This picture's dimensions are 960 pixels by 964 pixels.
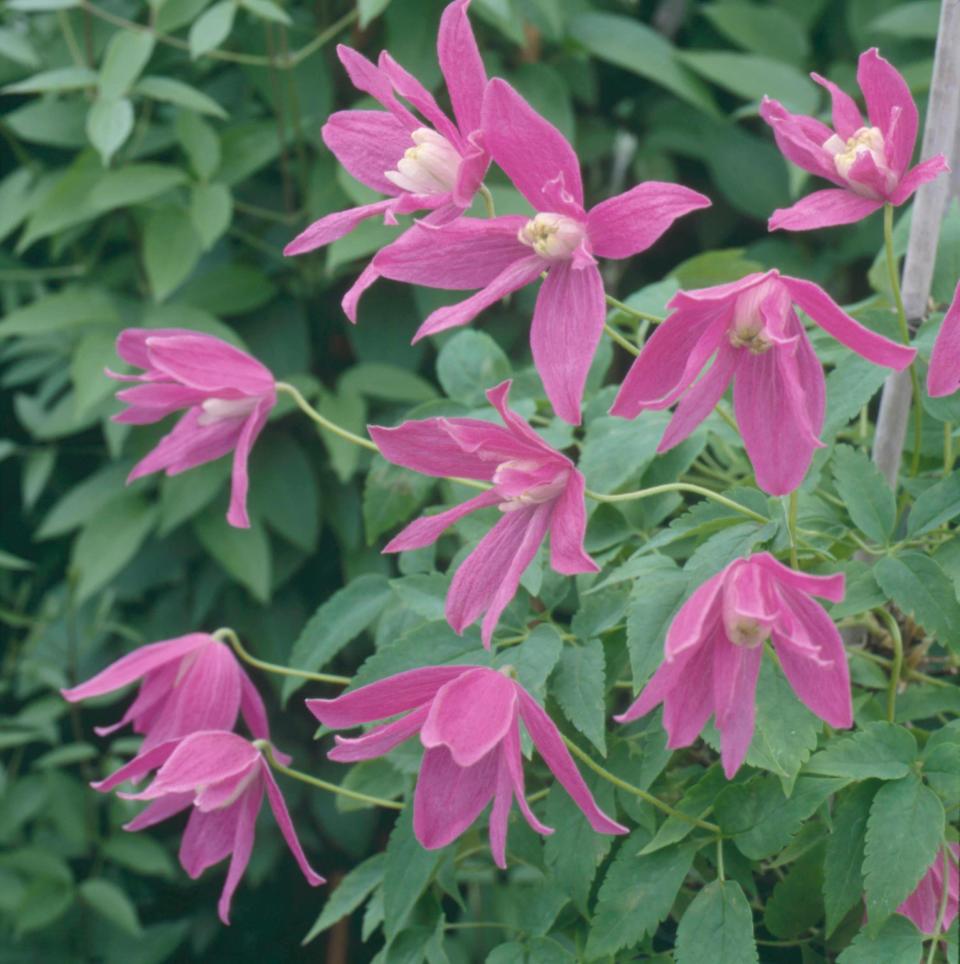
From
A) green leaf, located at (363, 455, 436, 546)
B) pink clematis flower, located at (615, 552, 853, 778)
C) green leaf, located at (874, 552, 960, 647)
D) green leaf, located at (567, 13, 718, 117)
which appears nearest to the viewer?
pink clematis flower, located at (615, 552, 853, 778)

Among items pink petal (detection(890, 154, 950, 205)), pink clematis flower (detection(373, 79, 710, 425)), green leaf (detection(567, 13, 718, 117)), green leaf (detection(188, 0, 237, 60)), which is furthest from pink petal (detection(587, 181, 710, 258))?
green leaf (detection(567, 13, 718, 117))

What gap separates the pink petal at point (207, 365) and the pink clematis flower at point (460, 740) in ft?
0.58

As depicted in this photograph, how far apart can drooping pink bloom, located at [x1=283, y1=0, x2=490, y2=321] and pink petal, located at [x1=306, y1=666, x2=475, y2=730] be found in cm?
14

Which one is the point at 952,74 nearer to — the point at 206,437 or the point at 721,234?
the point at 206,437

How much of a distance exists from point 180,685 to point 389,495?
0.54 feet

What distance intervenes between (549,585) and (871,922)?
0.21 m

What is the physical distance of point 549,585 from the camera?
0.64 meters

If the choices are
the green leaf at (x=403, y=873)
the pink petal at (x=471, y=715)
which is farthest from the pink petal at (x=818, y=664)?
the green leaf at (x=403, y=873)

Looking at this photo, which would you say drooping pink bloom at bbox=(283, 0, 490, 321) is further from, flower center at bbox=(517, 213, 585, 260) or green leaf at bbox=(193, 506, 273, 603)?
green leaf at bbox=(193, 506, 273, 603)

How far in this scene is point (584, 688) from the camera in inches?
22.1

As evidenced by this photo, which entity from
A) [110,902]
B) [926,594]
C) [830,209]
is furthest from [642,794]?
[110,902]

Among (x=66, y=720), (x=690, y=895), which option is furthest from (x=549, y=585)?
(x=66, y=720)

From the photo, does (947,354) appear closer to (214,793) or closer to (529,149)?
(529,149)

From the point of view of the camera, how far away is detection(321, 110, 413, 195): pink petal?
56 cm
